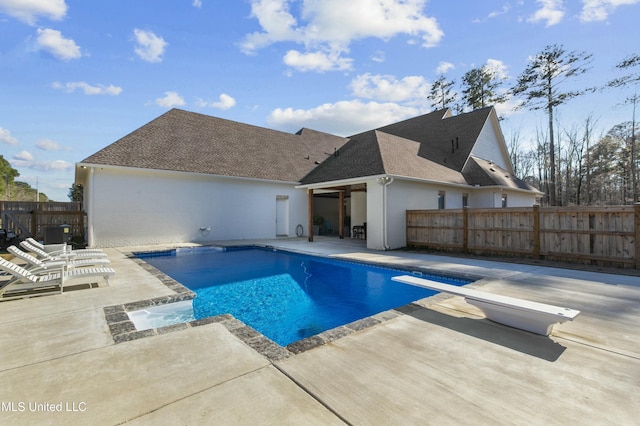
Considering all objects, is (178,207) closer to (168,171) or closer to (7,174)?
(168,171)

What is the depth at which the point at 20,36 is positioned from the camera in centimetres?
1064

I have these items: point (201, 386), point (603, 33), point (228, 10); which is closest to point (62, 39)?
point (228, 10)

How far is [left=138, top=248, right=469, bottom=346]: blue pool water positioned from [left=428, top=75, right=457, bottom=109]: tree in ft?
103

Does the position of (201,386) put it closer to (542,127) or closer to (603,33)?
(603,33)

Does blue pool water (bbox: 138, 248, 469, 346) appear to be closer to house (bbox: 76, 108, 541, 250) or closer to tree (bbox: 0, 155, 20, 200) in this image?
house (bbox: 76, 108, 541, 250)

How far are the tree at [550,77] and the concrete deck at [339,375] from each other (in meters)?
26.5

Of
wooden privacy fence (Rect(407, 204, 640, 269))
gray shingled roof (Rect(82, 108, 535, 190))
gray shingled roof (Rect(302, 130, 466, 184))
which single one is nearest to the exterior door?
gray shingled roof (Rect(82, 108, 535, 190))

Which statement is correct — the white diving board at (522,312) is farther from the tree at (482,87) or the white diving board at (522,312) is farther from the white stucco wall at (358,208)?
the tree at (482,87)

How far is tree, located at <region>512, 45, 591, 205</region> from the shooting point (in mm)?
22391

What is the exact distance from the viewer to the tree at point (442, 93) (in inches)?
1341

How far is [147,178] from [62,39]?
19.0 feet

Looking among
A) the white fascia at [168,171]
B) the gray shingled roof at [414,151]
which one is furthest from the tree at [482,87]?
the white fascia at [168,171]

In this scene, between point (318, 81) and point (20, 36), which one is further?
point (318, 81)

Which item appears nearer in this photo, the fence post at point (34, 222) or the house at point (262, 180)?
the house at point (262, 180)
